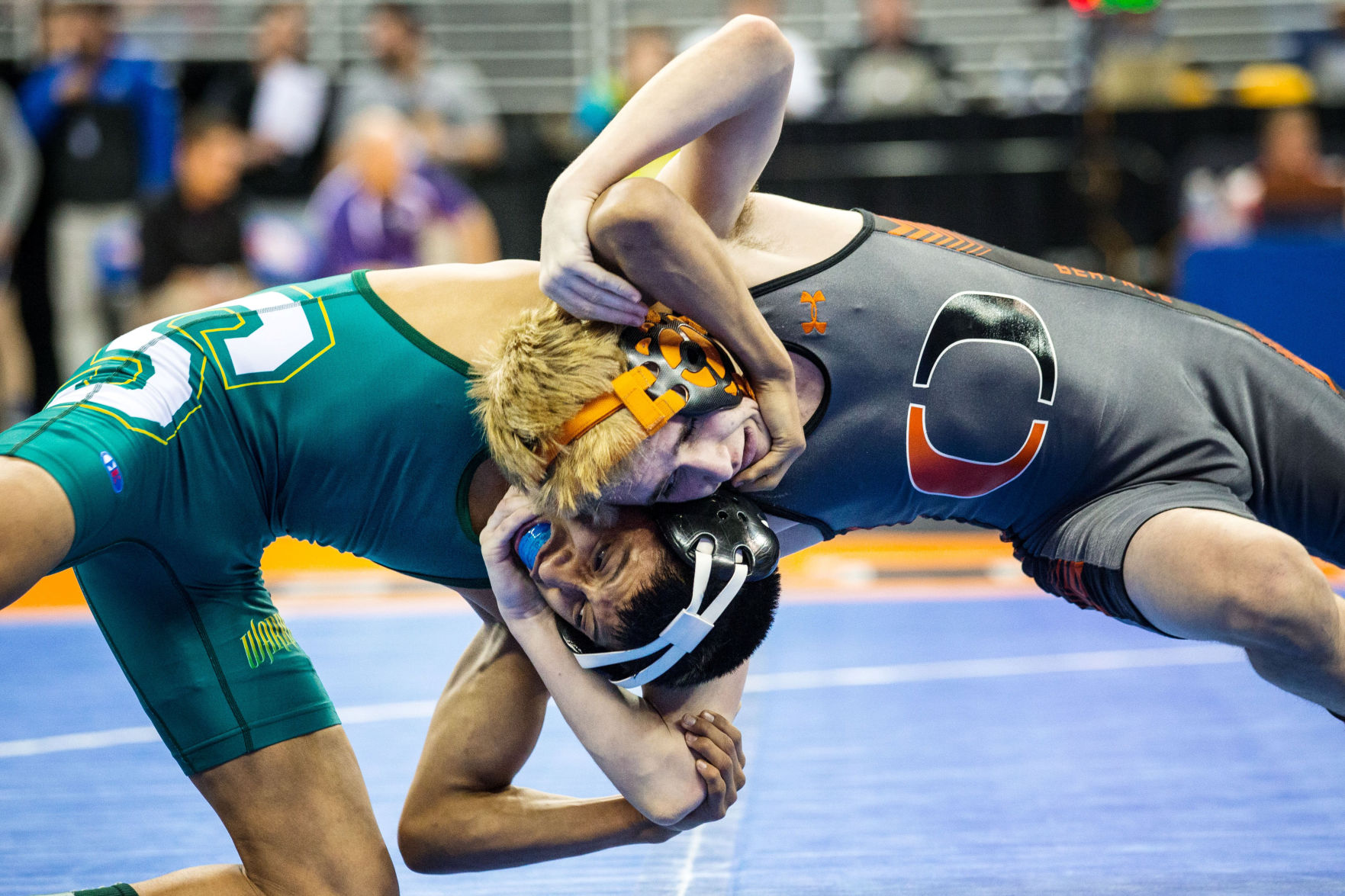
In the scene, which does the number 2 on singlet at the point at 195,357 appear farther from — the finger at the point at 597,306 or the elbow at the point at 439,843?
the elbow at the point at 439,843

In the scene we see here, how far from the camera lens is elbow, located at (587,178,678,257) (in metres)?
2.11

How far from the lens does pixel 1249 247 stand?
7.54 meters

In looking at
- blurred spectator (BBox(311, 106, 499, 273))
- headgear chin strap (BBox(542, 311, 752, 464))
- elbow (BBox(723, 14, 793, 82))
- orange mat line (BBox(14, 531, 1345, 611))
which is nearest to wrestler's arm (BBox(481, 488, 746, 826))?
headgear chin strap (BBox(542, 311, 752, 464))

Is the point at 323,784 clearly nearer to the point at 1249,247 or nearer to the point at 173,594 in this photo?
the point at 173,594

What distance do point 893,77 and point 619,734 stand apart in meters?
7.91

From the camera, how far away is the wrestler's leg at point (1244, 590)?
2137 millimetres

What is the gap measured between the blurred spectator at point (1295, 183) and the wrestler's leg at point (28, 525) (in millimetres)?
8601

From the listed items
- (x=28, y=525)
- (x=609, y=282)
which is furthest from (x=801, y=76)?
(x=28, y=525)

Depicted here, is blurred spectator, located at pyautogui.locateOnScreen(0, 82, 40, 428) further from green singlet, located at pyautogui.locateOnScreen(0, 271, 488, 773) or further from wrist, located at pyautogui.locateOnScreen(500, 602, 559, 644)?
wrist, located at pyautogui.locateOnScreen(500, 602, 559, 644)

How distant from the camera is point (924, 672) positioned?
4852 mm

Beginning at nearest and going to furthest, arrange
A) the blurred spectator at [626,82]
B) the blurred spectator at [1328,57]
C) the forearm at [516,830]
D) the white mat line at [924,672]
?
the forearm at [516,830] < the white mat line at [924,672] < the blurred spectator at [626,82] < the blurred spectator at [1328,57]

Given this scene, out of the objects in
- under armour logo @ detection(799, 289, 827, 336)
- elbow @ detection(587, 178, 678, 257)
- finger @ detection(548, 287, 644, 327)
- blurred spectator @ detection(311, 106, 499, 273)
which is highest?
elbow @ detection(587, 178, 678, 257)

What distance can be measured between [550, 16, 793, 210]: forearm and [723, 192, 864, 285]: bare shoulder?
0.78 ft

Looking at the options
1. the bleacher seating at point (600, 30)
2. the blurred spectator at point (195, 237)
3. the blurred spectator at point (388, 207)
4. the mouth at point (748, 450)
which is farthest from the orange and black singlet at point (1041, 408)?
the bleacher seating at point (600, 30)
